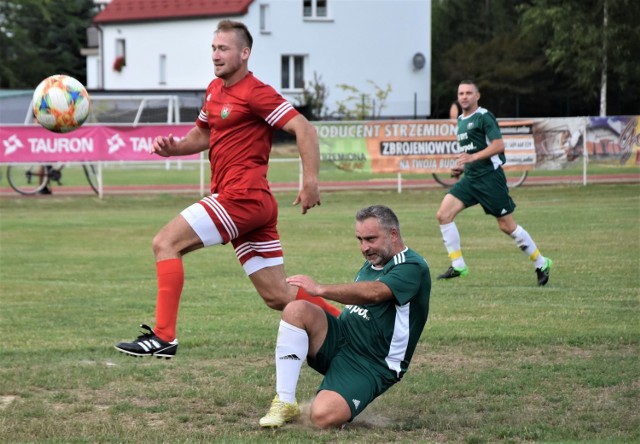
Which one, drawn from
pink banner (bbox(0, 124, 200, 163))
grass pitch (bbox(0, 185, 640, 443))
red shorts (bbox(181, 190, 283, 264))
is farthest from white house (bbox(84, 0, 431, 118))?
red shorts (bbox(181, 190, 283, 264))

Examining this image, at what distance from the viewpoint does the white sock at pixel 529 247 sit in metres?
12.2

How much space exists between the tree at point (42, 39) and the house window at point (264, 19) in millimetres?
16221

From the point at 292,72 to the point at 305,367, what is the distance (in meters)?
45.8

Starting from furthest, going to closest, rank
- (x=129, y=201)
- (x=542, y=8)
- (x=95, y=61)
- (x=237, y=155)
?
(x=95, y=61)
(x=542, y=8)
(x=129, y=201)
(x=237, y=155)

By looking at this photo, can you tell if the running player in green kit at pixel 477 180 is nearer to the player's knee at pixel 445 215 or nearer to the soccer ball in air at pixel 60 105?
the player's knee at pixel 445 215

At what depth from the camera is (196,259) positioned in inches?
591

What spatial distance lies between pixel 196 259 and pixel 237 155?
8025 millimetres

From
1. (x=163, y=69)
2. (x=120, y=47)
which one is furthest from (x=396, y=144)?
(x=120, y=47)

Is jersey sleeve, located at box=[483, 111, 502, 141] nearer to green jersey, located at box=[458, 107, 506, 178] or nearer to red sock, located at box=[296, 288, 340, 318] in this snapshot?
green jersey, located at box=[458, 107, 506, 178]

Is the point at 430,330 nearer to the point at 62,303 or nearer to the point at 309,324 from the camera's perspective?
the point at 309,324

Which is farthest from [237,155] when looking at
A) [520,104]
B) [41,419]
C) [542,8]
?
[520,104]

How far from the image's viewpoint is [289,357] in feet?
21.5

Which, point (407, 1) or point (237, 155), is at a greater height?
point (407, 1)

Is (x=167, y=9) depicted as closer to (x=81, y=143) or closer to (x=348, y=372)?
(x=81, y=143)
